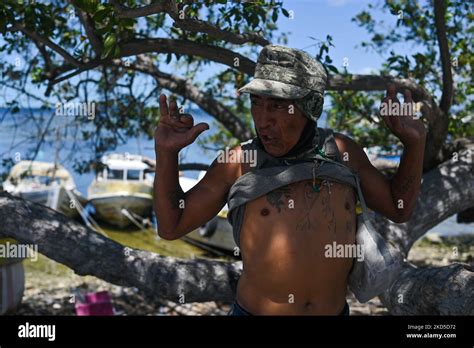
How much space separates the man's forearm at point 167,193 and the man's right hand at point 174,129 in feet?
0.13

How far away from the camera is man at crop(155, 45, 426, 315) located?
2.86m

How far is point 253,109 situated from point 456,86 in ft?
16.7

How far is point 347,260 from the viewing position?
297cm

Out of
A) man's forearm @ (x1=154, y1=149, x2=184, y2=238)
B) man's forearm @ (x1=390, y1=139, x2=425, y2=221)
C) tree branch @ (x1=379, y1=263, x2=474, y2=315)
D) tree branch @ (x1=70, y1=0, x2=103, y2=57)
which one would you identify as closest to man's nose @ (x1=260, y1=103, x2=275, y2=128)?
man's forearm @ (x1=154, y1=149, x2=184, y2=238)

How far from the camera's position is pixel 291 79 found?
9.37 ft

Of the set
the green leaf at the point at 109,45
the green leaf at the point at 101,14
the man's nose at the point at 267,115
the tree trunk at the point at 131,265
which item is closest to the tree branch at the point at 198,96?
the tree trunk at the point at 131,265

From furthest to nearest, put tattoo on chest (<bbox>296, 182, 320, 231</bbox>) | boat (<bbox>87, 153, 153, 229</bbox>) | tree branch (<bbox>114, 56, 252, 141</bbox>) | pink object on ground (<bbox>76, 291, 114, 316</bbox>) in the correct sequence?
boat (<bbox>87, 153, 153, 229</bbox>), pink object on ground (<bbox>76, 291, 114, 316</bbox>), tree branch (<bbox>114, 56, 252, 141</bbox>), tattoo on chest (<bbox>296, 182, 320, 231</bbox>)

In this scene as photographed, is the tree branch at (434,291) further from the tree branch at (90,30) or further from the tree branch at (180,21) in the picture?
the tree branch at (90,30)

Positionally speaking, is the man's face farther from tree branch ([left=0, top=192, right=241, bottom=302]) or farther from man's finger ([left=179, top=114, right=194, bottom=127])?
tree branch ([left=0, top=192, right=241, bottom=302])

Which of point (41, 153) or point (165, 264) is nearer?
point (165, 264)

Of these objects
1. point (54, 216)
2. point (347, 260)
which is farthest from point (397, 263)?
point (54, 216)

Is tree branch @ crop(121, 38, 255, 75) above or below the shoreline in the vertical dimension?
above

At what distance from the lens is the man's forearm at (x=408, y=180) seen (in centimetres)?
299

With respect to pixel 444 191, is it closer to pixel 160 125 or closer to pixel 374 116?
pixel 374 116
